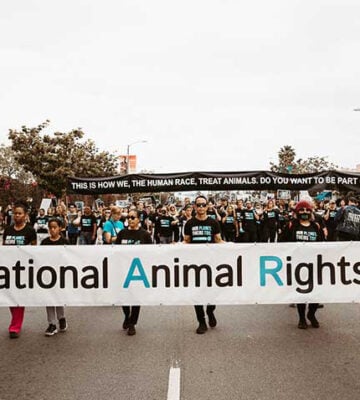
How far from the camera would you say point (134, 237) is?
698cm

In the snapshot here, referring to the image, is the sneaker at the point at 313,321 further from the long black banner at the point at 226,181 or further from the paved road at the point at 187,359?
the long black banner at the point at 226,181

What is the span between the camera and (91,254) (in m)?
6.43

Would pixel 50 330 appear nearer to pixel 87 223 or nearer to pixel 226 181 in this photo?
pixel 226 181

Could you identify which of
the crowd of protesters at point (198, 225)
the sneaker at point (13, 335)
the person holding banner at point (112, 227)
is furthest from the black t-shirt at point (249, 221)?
the sneaker at point (13, 335)

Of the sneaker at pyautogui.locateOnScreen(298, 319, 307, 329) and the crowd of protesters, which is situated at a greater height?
the crowd of protesters

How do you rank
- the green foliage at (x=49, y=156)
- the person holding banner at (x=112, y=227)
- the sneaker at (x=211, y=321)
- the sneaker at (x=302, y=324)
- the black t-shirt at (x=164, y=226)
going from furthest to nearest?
1. the green foliage at (x=49, y=156)
2. the black t-shirt at (x=164, y=226)
3. the person holding banner at (x=112, y=227)
4. the sneaker at (x=211, y=321)
5. the sneaker at (x=302, y=324)

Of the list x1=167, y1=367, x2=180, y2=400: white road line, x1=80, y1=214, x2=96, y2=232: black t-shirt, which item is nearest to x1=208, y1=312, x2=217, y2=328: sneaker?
x1=167, y1=367, x2=180, y2=400: white road line

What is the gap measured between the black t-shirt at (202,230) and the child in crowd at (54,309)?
6.01 feet

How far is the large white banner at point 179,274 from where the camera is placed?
6.35 meters

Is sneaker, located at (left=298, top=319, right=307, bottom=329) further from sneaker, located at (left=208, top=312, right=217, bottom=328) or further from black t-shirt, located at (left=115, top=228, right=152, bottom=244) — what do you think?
black t-shirt, located at (left=115, top=228, right=152, bottom=244)

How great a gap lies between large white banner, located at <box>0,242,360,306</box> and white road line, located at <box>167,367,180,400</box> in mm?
1520

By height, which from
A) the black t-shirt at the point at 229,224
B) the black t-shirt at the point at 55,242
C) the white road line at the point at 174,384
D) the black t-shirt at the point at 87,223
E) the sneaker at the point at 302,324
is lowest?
the sneaker at the point at 302,324

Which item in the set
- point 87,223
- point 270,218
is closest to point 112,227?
point 87,223

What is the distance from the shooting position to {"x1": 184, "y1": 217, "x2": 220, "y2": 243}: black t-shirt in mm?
6871
